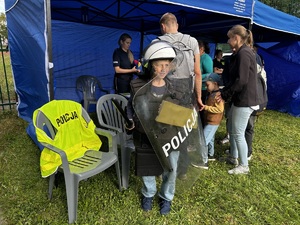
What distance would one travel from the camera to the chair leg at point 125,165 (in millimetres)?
2582

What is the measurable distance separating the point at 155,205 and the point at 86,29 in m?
4.69

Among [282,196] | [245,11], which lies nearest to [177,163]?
[282,196]

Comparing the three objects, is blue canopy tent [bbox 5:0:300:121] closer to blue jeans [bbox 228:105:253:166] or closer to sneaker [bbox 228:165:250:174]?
blue jeans [bbox 228:105:253:166]

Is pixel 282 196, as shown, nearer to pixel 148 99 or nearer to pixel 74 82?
pixel 148 99

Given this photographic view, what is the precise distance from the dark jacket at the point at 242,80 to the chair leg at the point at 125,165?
1.33m

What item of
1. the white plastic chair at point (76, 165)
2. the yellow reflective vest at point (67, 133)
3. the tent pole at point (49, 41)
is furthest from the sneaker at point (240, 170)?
the tent pole at point (49, 41)

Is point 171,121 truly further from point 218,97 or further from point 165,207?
point 218,97

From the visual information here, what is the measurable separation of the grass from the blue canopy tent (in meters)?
0.99

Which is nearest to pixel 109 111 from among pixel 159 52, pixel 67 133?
pixel 67 133

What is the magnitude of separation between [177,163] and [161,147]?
1.00 feet

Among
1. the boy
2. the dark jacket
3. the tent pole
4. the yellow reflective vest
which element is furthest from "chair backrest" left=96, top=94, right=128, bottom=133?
the dark jacket

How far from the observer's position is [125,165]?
8.55 feet

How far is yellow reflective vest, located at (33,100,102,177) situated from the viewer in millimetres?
2139

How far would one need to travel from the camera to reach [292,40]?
5.81 meters
